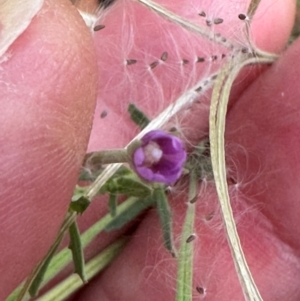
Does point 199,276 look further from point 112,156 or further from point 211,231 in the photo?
point 112,156

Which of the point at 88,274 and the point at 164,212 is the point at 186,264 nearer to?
the point at 164,212

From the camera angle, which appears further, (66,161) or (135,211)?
(135,211)

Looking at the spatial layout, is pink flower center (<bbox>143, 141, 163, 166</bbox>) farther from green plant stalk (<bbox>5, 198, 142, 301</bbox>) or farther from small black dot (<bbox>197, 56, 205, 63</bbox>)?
small black dot (<bbox>197, 56, 205, 63</bbox>)

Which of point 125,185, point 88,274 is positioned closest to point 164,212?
point 125,185

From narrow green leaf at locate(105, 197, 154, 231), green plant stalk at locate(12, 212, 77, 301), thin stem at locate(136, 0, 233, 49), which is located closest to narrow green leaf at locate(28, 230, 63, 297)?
green plant stalk at locate(12, 212, 77, 301)

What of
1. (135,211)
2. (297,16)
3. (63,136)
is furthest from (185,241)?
(297,16)

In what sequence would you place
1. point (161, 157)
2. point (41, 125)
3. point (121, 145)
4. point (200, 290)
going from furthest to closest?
point (121, 145) < point (200, 290) < point (161, 157) < point (41, 125)

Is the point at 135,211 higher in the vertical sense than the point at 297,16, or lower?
lower

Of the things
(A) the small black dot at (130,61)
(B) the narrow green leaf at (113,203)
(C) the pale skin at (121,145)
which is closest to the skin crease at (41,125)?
(C) the pale skin at (121,145)
